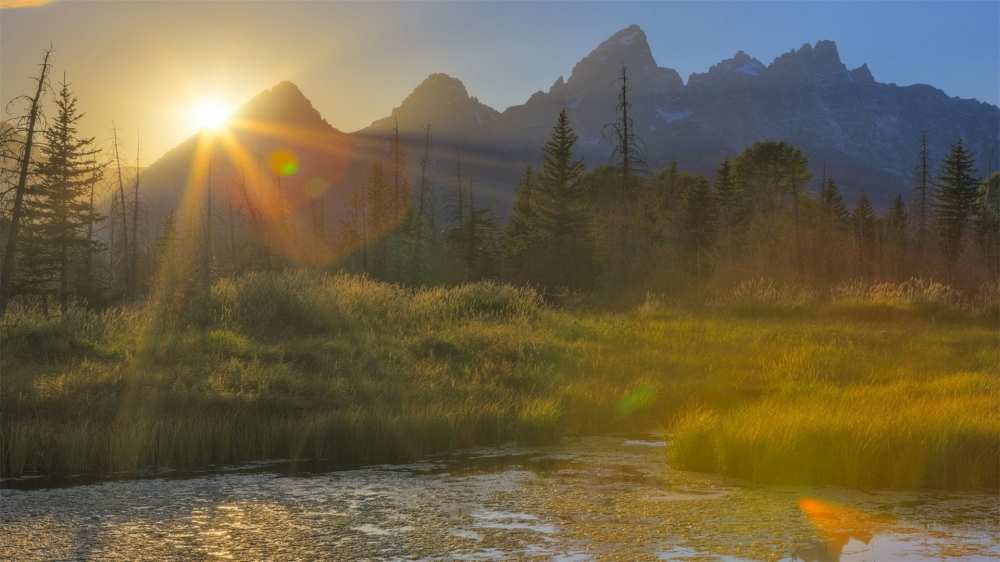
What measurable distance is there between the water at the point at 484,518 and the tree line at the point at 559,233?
1857cm

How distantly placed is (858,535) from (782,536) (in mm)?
601

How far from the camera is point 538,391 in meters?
12.4

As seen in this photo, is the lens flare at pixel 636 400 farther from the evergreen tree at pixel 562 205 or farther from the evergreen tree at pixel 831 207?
the evergreen tree at pixel 831 207

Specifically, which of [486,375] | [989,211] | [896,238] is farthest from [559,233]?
[486,375]

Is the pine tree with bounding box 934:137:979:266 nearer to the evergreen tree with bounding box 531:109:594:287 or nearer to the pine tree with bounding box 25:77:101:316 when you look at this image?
the evergreen tree with bounding box 531:109:594:287

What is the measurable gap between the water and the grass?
2.56 feet

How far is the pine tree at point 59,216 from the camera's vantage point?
3384 cm

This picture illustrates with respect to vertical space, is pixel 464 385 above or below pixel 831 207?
below

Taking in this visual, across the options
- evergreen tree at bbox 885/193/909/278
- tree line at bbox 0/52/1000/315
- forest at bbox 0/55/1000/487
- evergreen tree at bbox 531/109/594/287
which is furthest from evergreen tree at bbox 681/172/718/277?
forest at bbox 0/55/1000/487

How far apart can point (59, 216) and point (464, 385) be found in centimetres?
3067

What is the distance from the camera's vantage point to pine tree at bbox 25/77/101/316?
1332 inches

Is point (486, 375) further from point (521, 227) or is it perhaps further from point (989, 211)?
point (989, 211)

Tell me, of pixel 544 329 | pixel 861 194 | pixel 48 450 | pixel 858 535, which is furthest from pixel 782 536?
pixel 861 194

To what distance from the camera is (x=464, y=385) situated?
1198 cm
